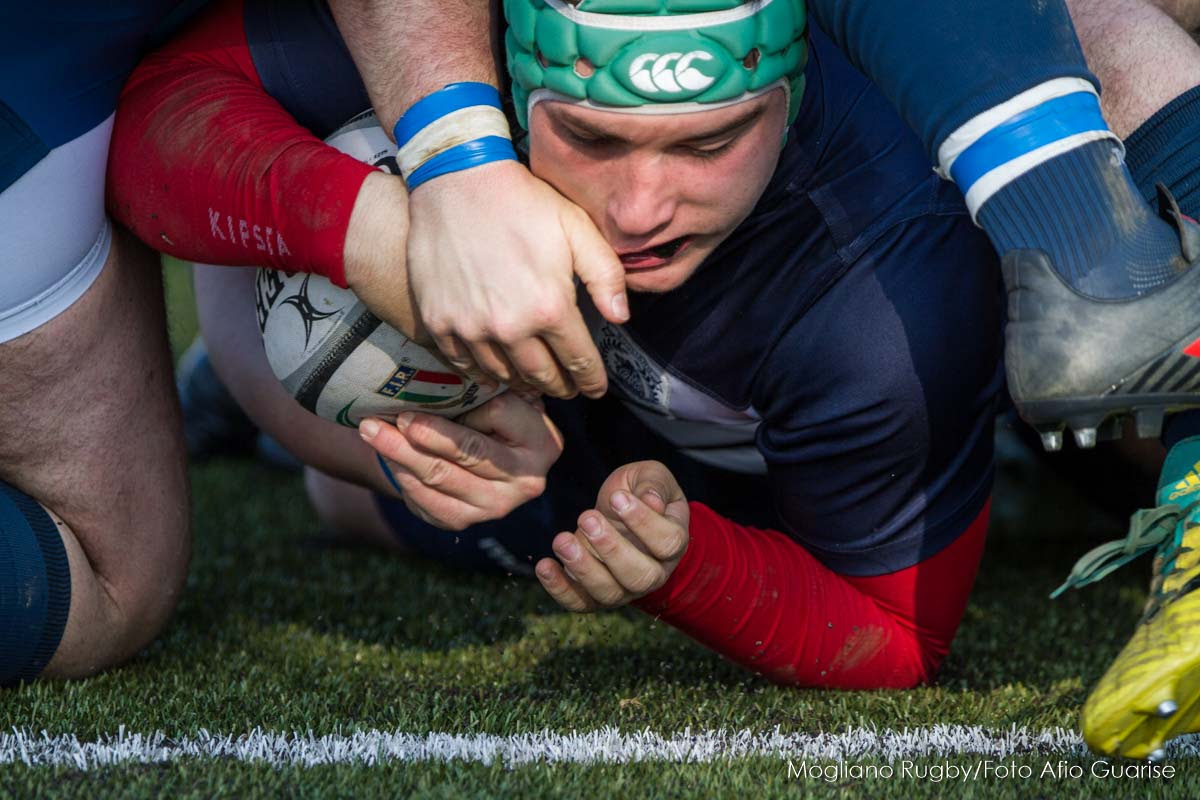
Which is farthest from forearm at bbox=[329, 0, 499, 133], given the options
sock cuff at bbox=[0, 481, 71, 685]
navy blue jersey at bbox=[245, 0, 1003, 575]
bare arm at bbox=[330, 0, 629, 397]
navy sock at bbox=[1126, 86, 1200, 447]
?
navy sock at bbox=[1126, 86, 1200, 447]

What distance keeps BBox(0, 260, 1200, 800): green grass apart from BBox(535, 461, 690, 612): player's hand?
20 cm

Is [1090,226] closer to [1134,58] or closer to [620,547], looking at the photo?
[1134,58]

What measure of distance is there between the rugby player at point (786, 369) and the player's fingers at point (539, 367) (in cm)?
18

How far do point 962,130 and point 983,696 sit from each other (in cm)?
99

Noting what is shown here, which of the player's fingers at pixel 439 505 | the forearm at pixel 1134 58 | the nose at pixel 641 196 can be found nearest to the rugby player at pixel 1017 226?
the nose at pixel 641 196

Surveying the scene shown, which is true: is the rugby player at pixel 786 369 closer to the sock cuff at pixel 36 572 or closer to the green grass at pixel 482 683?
the green grass at pixel 482 683

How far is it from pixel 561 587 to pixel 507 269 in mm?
529

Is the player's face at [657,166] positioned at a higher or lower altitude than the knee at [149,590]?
higher

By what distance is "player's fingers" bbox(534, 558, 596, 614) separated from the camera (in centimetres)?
225

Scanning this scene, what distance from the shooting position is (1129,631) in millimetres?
2865

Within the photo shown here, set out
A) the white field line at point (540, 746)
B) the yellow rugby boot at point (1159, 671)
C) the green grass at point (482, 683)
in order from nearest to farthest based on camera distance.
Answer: the yellow rugby boot at point (1159, 671)
the green grass at point (482, 683)
the white field line at point (540, 746)

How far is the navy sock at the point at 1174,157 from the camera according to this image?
7.38 feet

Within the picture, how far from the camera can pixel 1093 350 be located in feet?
6.05

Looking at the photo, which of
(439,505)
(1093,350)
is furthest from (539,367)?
(1093,350)
